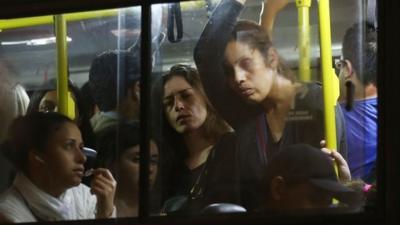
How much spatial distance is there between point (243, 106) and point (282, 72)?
0.25 metres

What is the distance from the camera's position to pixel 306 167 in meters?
3.18

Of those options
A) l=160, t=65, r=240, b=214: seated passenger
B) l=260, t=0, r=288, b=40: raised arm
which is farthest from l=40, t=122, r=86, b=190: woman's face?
l=260, t=0, r=288, b=40: raised arm

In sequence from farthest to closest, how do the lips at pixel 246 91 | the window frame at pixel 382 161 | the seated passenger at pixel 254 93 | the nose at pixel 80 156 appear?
the nose at pixel 80 156, the lips at pixel 246 91, the seated passenger at pixel 254 93, the window frame at pixel 382 161

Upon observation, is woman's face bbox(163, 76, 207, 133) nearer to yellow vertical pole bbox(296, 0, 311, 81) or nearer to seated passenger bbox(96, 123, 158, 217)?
seated passenger bbox(96, 123, 158, 217)

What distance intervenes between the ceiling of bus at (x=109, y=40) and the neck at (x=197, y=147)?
379 millimetres

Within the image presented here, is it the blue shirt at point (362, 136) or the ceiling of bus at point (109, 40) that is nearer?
the blue shirt at point (362, 136)

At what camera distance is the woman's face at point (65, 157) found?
3.50 metres

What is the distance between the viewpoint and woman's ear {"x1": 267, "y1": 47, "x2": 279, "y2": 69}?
3.31 m

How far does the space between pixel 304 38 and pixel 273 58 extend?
179 mm

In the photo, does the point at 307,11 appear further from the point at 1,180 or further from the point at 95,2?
the point at 1,180

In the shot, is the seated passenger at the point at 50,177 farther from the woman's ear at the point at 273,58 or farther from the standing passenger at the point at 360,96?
the standing passenger at the point at 360,96

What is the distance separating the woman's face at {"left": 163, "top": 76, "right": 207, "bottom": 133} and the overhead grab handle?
20cm

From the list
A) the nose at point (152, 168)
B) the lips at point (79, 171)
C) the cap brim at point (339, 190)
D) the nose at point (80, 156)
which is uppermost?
the nose at point (80, 156)

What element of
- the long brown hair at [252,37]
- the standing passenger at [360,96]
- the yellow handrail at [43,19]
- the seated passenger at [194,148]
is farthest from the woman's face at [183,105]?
the standing passenger at [360,96]
